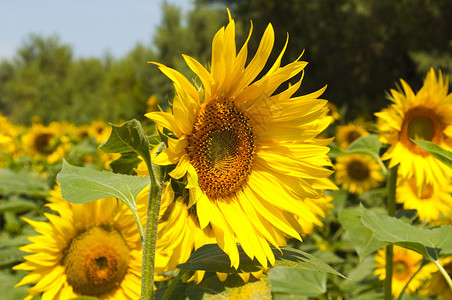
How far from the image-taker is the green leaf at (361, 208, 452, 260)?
106cm

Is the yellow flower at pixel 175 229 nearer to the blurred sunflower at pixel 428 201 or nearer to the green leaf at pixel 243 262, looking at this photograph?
the green leaf at pixel 243 262

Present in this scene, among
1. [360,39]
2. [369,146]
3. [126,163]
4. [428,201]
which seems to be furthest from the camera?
[360,39]

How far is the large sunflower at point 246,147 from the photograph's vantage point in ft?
2.83

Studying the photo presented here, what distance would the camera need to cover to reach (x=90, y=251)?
1324 millimetres

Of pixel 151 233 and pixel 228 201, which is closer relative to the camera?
pixel 151 233

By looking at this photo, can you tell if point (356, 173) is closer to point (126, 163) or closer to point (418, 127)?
point (418, 127)

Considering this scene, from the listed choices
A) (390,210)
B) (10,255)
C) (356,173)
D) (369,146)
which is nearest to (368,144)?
(369,146)

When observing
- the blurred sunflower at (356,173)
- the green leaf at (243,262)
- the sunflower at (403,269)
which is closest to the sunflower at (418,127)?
the sunflower at (403,269)

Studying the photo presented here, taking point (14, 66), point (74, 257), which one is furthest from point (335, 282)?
point (14, 66)

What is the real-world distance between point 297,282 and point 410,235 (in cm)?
57

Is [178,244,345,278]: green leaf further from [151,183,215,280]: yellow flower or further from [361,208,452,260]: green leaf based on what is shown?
[361,208,452,260]: green leaf

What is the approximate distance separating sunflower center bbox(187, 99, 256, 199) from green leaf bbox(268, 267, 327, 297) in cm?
58

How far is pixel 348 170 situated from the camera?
150 inches

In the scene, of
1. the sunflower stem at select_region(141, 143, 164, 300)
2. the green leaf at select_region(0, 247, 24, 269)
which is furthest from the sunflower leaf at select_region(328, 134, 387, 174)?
the green leaf at select_region(0, 247, 24, 269)
